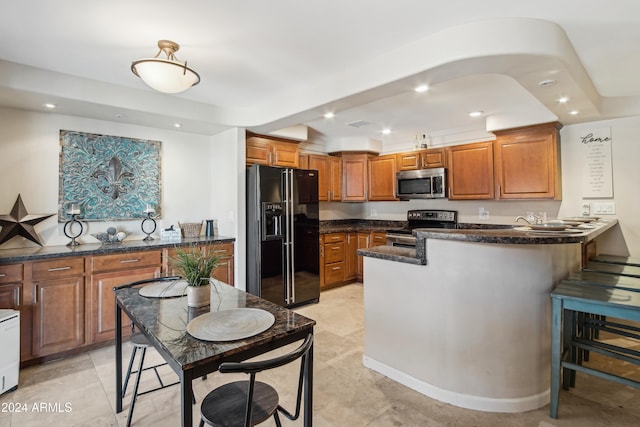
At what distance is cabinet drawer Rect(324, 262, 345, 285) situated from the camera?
4933mm

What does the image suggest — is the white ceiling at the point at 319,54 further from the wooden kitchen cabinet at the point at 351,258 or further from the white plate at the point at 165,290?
the wooden kitchen cabinet at the point at 351,258

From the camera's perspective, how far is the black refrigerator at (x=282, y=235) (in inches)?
150

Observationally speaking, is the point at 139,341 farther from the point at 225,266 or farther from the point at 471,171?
the point at 471,171

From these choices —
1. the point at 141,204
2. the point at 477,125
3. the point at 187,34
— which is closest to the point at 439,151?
the point at 477,125

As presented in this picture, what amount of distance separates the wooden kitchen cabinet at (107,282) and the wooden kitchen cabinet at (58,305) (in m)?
0.08

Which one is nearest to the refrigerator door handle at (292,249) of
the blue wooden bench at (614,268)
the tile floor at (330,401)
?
the tile floor at (330,401)

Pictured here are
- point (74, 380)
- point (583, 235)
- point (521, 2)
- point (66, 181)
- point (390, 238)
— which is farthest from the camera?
point (390, 238)

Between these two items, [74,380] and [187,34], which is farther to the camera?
[74,380]

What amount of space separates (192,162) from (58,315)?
215 centimetres

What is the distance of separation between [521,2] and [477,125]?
2813mm

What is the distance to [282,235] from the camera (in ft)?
13.0

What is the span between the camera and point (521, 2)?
1.80m

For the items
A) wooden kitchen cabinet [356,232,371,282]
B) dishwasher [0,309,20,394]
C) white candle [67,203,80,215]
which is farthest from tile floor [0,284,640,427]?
wooden kitchen cabinet [356,232,371,282]

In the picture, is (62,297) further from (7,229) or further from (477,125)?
(477,125)
